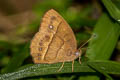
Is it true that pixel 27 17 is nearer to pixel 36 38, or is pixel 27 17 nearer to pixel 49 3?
pixel 49 3

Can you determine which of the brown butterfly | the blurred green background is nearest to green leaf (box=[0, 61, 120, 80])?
the blurred green background

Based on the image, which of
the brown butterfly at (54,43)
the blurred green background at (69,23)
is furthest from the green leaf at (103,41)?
the brown butterfly at (54,43)

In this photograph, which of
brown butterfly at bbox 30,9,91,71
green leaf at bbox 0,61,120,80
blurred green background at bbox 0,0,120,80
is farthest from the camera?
blurred green background at bbox 0,0,120,80

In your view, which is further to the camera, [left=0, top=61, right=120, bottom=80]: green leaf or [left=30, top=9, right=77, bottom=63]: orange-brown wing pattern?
[left=30, top=9, right=77, bottom=63]: orange-brown wing pattern

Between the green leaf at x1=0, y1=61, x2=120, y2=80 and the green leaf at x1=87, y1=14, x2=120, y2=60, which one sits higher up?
the green leaf at x1=87, y1=14, x2=120, y2=60

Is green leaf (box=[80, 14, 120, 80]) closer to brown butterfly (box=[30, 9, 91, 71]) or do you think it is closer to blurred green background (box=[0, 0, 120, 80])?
blurred green background (box=[0, 0, 120, 80])

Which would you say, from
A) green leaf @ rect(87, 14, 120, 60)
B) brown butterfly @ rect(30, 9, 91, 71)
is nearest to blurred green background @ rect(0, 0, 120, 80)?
green leaf @ rect(87, 14, 120, 60)

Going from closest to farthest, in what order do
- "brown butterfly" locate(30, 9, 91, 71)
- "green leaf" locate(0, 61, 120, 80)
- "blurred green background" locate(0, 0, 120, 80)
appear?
1. "green leaf" locate(0, 61, 120, 80)
2. "brown butterfly" locate(30, 9, 91, 71)
3. "blurred green background" locate(0, 0, 120, 80)
